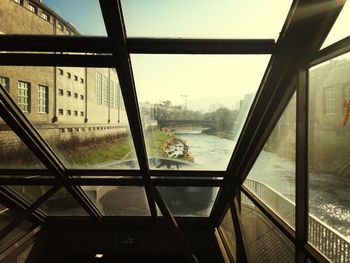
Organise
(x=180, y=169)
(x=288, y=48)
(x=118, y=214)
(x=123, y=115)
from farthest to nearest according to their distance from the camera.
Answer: (x=118, y=214)
(x=180, y=169)
(x=123, y=115)
(x=288, y=48)

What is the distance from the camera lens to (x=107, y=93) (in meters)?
3.05

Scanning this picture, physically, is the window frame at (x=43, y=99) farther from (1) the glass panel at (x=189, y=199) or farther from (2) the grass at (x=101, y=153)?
(1) the glass panel at (x=189, y=199)

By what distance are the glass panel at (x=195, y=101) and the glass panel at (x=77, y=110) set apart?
1.01 feet

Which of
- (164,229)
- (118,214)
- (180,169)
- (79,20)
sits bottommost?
(164,229)

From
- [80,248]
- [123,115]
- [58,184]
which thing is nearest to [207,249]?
[80,248]

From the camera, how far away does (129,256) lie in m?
6.46

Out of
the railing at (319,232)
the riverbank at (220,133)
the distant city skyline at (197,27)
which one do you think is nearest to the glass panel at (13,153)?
the distant city skyline at (197,27)

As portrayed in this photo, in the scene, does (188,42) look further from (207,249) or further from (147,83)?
(207,249)

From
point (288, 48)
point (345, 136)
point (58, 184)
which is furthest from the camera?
point (58, 184)

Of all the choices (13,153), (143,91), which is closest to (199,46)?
(143,91)

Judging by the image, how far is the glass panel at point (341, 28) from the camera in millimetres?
1618

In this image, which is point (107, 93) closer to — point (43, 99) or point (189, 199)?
point (43, 99)

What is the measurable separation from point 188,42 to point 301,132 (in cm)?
114

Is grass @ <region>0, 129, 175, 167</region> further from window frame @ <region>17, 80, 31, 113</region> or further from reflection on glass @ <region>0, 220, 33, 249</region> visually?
reflection on glass @ <region>0, 220, 33, 249</region>
